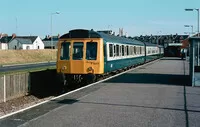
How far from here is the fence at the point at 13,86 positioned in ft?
52.4

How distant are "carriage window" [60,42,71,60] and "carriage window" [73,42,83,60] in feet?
1.08

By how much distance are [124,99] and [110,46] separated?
352 inches

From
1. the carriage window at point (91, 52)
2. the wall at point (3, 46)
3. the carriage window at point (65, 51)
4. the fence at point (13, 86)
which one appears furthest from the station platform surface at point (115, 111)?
the wall at point (3, 46)

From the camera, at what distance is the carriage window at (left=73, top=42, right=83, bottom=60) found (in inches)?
737

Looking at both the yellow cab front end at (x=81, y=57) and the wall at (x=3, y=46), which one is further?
the wall at (x=3, y=46)

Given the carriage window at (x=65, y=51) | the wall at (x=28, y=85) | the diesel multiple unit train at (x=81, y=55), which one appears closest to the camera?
the wall at (x=28, y=85)

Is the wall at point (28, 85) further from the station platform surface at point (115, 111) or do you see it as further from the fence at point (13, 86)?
the station platform surface at point (115, 111)

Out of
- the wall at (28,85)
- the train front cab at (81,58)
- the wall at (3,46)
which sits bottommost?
the wall at (28,85)

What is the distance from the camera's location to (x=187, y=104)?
37.5ft

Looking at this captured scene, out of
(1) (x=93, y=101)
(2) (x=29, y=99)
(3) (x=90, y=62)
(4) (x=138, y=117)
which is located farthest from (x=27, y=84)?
(4) (x=138, y=117)

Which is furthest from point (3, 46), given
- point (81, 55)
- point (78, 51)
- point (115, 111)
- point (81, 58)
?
point (115, 111)

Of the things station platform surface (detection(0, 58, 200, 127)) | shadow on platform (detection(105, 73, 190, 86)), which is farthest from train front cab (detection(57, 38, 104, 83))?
station platform surface (detection(0, 58, 200, 127))

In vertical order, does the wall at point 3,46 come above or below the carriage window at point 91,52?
above

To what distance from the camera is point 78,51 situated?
18812 mm
